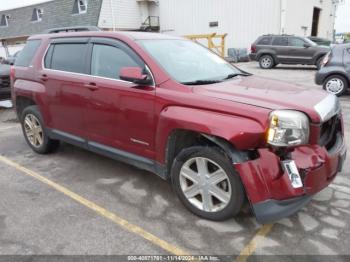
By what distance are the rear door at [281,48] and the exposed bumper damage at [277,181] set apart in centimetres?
1472

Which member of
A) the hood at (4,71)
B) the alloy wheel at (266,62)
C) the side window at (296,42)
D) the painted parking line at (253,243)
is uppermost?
the side window at (296,42)

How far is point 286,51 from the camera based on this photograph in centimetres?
1619

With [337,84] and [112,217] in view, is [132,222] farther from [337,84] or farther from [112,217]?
[337,84]

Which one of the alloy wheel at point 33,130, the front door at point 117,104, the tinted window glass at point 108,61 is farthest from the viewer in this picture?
the alloy wheel at point 33,130

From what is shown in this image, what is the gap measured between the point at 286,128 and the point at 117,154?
198 centimetres

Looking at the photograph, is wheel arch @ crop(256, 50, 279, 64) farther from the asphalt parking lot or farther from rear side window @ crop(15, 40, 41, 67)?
rear side window @ crop(15, 40, 41, 67)

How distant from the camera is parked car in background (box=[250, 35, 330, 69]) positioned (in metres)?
15.5

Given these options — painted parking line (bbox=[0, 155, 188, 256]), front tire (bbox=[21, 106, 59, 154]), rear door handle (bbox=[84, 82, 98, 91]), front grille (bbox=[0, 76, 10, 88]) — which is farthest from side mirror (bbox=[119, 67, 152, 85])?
front grille (bbox=[0, 76, 10, 88])

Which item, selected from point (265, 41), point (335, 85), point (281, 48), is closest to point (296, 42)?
point (281, 48)

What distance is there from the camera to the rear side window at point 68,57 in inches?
160

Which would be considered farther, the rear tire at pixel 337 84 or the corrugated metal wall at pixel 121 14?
the corrugated metal wall at pixel 121 14

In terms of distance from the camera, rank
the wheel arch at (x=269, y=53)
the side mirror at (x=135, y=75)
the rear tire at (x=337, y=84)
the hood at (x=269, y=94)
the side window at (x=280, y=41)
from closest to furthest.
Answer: the hood at (x=269, y=94) → the side mirror at (x=135, y=75) → the rear tire at (x=337, y=84) → the side window at (x=280, y=41) → the wheel arch at (x=269, y=53)

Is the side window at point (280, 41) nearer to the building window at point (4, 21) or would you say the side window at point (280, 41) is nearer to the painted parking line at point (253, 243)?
the painted parking line at point (253, 243)

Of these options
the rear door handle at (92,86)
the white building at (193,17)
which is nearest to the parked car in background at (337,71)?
the rear door handle at (92,86)
